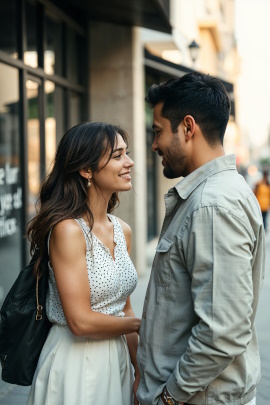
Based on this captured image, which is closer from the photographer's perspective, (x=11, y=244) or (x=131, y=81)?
(x=11, y=244)

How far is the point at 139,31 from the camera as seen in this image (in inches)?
409

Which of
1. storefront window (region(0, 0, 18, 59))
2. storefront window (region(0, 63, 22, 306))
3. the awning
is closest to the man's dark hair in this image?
storefront window (region(0, 63, 22, 306))

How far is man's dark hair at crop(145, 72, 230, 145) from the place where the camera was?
2.17 m

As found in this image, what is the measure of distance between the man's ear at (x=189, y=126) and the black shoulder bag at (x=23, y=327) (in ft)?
3.14

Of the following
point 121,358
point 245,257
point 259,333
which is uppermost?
point 245,257

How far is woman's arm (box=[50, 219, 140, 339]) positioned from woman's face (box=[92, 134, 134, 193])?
276mm

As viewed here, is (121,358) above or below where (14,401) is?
above

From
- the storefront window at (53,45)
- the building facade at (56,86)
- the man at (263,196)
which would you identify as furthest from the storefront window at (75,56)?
the man at (263,196)

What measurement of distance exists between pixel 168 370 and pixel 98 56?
835 centimetres

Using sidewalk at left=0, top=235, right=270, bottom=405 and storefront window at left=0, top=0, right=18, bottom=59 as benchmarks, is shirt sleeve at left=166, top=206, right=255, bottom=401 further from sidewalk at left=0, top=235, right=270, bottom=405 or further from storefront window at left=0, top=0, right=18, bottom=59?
storefront window at left=0, top=0, right=18, bottom=59

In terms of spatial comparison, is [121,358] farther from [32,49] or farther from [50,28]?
[50,28]

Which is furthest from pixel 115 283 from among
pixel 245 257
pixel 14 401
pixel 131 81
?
pixel 131 81

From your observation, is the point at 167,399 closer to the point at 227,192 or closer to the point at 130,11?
the point at 227,192

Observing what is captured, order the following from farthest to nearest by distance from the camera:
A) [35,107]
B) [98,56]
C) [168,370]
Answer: [98,56] < [35,107] < [168,370]
